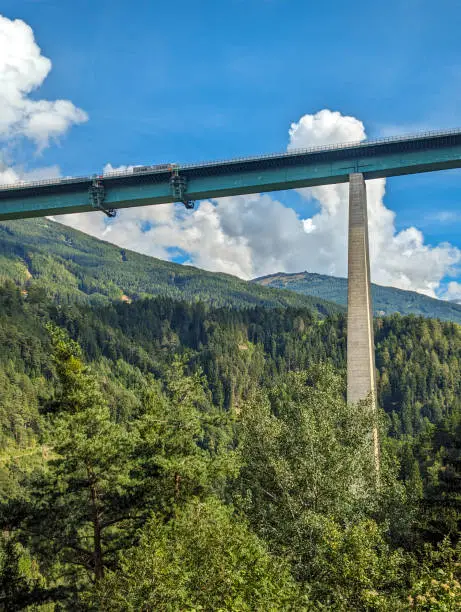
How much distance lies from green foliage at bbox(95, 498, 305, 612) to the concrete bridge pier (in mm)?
17348

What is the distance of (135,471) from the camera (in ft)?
82.1

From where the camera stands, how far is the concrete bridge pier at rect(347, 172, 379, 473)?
108ft

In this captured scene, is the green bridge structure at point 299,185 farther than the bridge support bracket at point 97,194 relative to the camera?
No

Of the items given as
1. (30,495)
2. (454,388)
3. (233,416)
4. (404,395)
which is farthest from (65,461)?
(454,388)

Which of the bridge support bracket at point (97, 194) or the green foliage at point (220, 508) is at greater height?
the bridge support bracket at point (97, 194)

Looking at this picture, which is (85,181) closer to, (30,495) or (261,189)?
(261,189)

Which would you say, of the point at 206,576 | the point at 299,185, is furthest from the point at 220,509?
the point at 299,185

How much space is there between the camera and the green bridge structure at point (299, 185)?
113 feet

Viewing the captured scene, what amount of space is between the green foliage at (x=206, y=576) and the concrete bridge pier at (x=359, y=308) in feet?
56.9

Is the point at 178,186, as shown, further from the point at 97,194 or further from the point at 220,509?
the point at 220,509

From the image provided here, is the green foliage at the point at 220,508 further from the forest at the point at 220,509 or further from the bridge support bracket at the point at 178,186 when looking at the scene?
the bridge support bracket at the point at 178,186

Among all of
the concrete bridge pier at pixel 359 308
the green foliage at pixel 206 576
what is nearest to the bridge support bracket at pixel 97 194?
the concrete bridge pier at pixel 359 308

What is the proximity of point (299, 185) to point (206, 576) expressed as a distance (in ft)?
110

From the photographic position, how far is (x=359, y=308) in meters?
34.6
